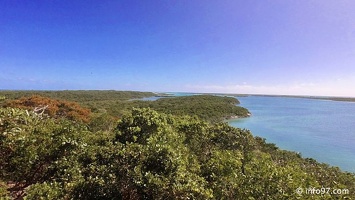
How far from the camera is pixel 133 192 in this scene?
5.06 meters

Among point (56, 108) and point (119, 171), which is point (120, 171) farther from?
point (56, 108)

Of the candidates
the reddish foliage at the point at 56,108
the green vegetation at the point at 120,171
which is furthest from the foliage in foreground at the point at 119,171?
the reddish foliage at the point at 56,108

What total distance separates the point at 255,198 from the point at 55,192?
3.98 meters

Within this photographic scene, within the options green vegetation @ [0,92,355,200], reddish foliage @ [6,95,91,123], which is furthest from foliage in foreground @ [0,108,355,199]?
reddish foliage @ [6,95,91,123]

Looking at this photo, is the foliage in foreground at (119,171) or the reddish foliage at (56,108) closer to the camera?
the foliage in foreground at (119,171)

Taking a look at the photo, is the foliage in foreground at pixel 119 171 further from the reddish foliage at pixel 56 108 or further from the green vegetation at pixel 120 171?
the reddish foliage at pixel 56 108

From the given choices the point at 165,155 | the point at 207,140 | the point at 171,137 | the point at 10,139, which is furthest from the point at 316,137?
the point at 10,139

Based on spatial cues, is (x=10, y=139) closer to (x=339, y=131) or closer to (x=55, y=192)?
(x=55, y=192)

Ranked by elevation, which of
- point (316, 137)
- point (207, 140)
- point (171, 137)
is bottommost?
point (316, 137)

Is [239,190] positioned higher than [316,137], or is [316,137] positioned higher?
[239,190]

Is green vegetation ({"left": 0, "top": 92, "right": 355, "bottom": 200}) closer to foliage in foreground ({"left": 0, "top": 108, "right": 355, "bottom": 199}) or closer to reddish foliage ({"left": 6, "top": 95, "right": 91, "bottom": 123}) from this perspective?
foliage in foreground ({"left": 0, "top": 108, "right": 355, "bottom": 199})

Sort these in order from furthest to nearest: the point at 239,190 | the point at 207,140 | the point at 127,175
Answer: the point at 207,140
the point at 239,190
the point at 127,175

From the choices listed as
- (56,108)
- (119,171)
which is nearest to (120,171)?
(119,171)

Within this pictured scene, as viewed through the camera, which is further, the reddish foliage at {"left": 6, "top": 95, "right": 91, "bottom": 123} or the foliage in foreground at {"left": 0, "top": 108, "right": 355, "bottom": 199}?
the reddish foliage at {"left": 6, "top": 95, "right": 91, "bottom": 123}
